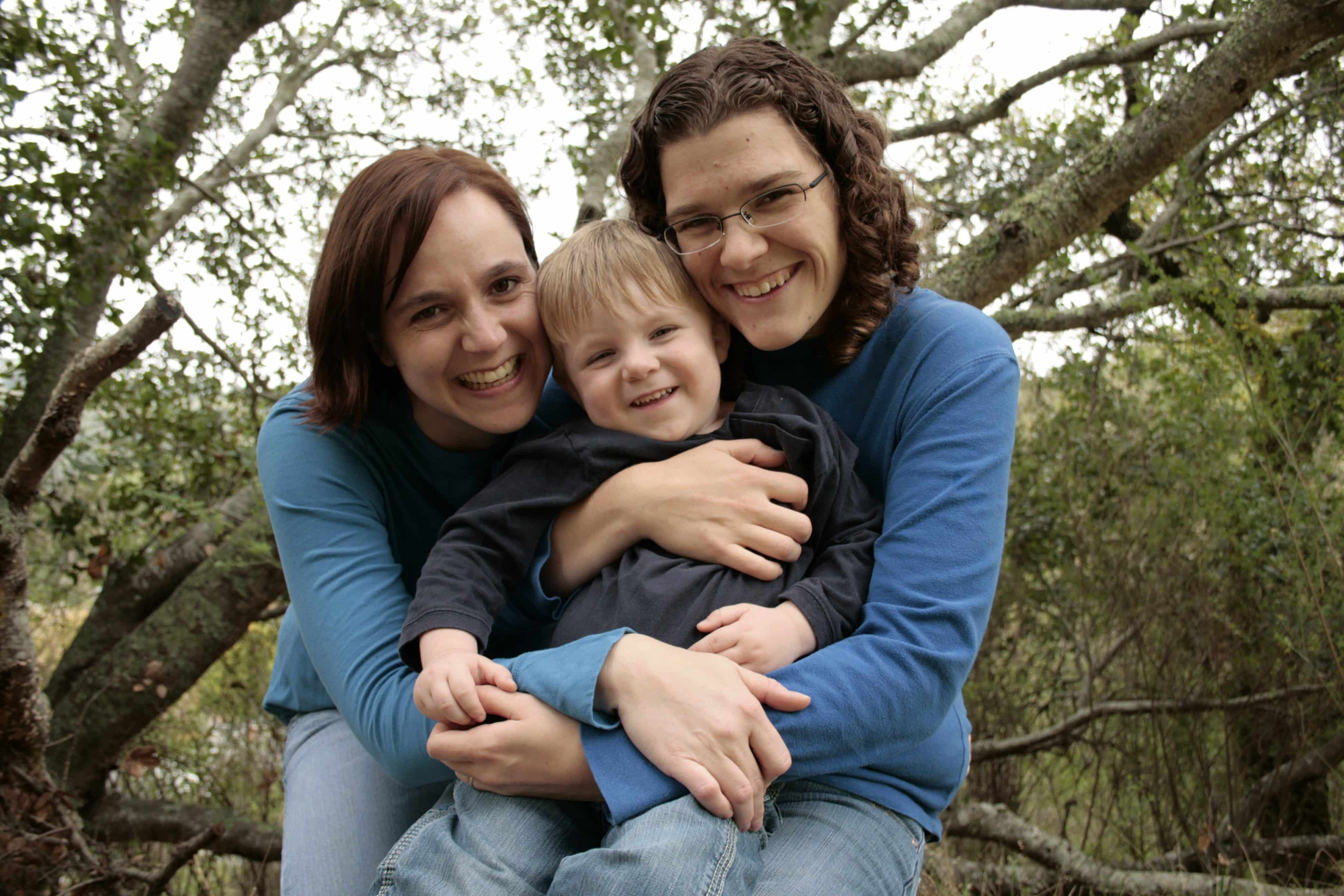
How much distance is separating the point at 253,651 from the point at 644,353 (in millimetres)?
4803

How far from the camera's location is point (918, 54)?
459cm

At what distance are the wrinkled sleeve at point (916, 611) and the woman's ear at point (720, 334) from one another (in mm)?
417

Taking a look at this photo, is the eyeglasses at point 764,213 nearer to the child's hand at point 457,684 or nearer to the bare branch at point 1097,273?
the child's hand at point 457,684

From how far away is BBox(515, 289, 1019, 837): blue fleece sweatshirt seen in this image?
146 cm

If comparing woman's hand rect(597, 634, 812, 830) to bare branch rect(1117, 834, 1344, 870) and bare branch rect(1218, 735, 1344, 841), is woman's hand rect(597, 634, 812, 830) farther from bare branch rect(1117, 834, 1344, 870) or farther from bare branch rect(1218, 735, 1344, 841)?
bare branch rect(1218, 735, 1344, 841)

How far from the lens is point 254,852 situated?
4.10 meters

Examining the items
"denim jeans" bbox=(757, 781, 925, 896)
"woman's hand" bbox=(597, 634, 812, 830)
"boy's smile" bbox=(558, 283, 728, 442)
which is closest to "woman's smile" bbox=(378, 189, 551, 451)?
"boy's smile" bbox=(558, 283, 728, 442)

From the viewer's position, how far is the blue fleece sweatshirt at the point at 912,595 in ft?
4.79

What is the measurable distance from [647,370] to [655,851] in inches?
32.3

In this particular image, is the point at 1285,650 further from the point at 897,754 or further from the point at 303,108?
the point at 303,108

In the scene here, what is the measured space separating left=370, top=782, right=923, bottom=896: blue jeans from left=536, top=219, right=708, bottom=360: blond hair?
855mm

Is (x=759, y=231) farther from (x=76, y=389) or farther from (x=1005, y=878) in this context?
(x=1005, y=878)

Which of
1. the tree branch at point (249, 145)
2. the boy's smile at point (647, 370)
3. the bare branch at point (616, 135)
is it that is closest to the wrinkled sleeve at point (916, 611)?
the boy's smile at point (647, 370)

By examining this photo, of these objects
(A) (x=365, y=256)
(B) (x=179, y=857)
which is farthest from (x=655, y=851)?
(B) (x=179, y=857)
